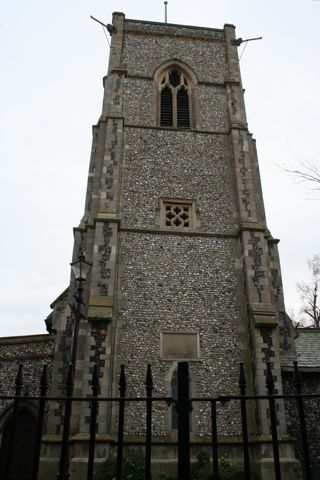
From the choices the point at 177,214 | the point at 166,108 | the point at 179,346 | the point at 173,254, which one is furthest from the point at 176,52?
the point at 179,346

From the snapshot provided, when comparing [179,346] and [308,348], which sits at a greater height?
[308,348]

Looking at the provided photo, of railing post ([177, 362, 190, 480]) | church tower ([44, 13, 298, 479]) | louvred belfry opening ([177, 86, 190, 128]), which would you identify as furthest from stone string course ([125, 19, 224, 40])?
railing post ([177, 362, 190, 480])

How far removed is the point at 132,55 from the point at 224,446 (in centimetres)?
Answer: 1479

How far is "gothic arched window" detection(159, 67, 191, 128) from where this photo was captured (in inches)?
613

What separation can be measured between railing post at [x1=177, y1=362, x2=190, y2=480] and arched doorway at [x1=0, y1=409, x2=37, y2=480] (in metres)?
9.67

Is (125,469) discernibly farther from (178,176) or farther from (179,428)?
(178,176)

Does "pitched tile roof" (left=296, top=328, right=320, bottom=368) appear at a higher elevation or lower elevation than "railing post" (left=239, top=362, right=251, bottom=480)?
higher

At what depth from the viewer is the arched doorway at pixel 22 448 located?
11125mm

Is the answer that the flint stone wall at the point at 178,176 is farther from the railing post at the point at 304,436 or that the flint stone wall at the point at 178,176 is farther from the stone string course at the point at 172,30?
the railing post at the point at 304,436

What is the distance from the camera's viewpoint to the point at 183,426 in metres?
2.82

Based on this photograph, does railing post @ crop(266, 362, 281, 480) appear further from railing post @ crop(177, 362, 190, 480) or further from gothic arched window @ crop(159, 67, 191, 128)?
gothic arched window @ crop(159, 67, 191, 128)

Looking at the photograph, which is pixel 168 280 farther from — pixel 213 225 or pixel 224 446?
pixel 224 446

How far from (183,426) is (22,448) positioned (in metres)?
10.5

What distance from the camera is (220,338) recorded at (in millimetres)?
10883
